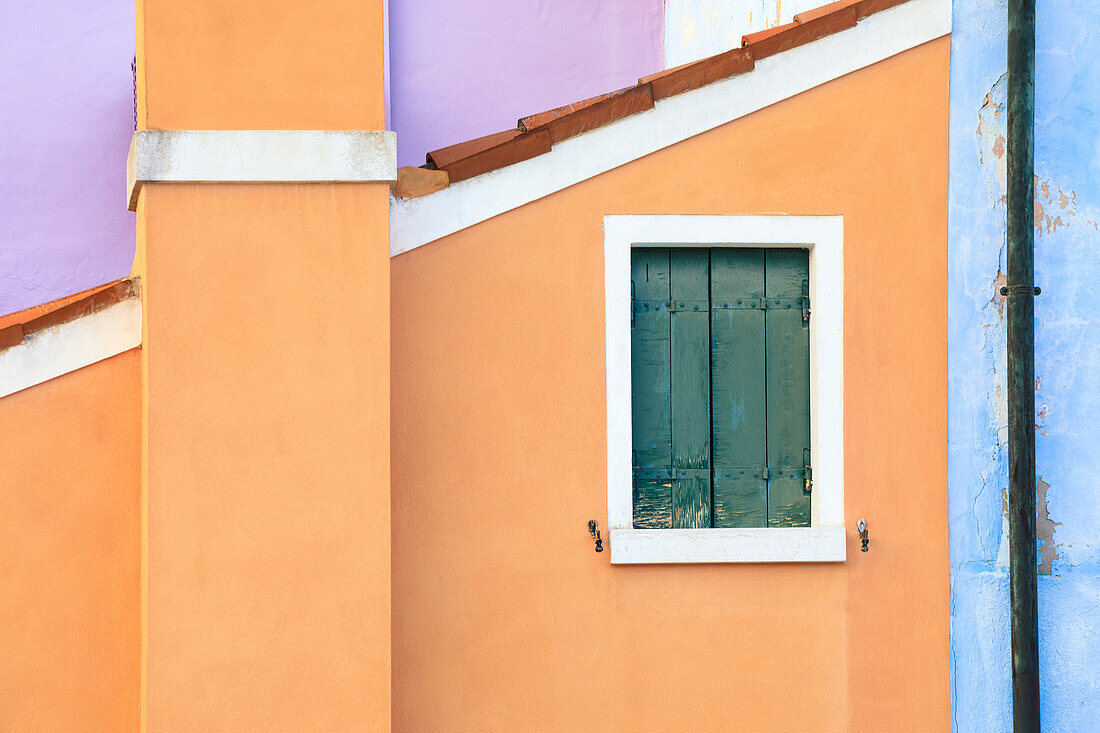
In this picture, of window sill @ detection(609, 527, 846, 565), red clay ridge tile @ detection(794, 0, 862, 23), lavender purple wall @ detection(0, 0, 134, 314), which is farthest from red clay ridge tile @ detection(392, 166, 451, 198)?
lavender purple wall @ detection(0, 0, 134, 314)

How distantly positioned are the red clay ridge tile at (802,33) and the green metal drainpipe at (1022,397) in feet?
2.40

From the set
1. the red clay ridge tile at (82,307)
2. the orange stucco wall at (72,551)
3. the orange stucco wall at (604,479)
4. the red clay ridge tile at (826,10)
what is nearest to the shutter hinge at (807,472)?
the orange stucco wall at (604,479)

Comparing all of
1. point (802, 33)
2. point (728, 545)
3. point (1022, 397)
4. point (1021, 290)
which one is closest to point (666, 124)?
point (802, 33)

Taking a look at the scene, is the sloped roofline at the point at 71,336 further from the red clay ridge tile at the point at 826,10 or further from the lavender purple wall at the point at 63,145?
the red clay ridge tile at the point at 826,10

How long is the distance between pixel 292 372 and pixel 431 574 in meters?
1.00

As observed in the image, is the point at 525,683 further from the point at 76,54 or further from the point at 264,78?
the point at 76,54

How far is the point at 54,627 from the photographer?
4.34m

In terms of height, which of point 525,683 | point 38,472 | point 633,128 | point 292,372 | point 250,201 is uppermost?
point 633,128

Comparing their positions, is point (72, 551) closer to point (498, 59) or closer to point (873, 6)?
point (873, 6)

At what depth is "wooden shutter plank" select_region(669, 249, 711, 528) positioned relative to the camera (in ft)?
16.0

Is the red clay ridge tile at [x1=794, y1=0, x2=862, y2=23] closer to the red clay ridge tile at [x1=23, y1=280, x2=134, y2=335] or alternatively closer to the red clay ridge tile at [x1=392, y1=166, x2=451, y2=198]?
the red clay ridge tile at [x1=392, y1=166, x2=451, y2=198]

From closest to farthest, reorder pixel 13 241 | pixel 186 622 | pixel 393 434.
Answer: pixel 186 622 < pixel 393 434 < pixel 13 241

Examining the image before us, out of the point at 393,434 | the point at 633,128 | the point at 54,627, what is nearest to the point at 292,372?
the point at 393,434

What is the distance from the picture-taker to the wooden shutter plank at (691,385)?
4863 millimetres
